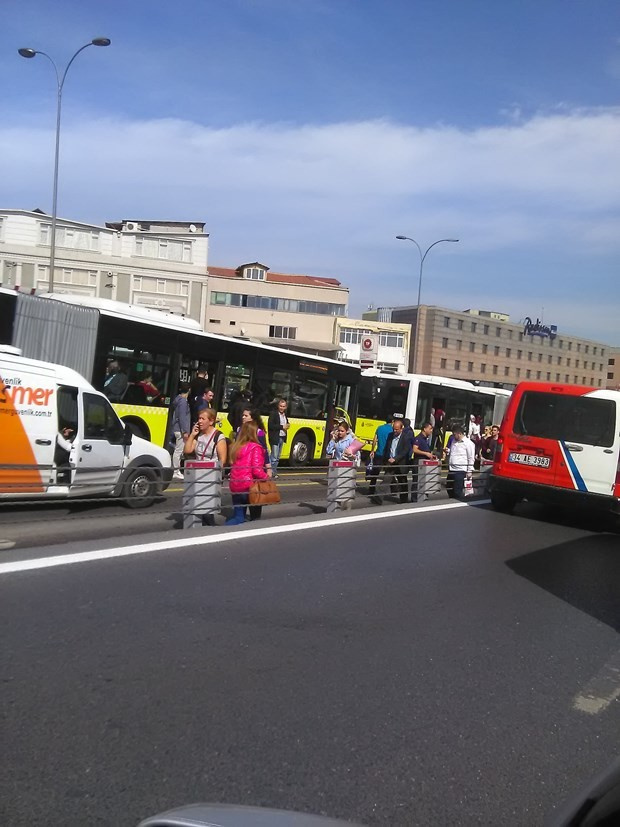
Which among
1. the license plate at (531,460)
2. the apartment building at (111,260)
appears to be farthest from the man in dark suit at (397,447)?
the apartment building at (111,260)

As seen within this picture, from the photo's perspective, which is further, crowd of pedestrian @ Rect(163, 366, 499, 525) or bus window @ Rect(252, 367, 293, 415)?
bus window @ Rect(252, 367, 293, 415)

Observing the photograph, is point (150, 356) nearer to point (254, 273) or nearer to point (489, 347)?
point (254, 273)

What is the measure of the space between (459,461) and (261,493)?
6773 millimetres

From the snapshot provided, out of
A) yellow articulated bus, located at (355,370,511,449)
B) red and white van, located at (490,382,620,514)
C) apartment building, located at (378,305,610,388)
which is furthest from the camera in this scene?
apartment building, located at (378,305,610,388)

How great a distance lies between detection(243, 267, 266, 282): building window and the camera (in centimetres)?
7400

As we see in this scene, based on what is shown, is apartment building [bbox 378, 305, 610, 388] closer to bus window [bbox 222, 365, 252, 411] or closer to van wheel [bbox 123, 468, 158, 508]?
bus window [bbox 222, 365, 252, 411]

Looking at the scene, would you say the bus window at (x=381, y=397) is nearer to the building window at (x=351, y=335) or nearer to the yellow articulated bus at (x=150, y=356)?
the yellow articulated bus at (x=150, y=356)

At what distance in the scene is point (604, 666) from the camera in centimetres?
530

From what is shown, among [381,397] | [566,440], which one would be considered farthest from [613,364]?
[566,440]

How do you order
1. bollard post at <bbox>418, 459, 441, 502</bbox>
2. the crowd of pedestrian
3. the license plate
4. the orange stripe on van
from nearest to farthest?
the orange stripe on van, the crowd of pedestrian, the license plate, bollard post at <bbox>418, 459, 441, 502</bbox>

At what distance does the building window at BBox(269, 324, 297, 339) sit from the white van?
5983cm

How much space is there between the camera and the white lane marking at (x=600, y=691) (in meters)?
4.54

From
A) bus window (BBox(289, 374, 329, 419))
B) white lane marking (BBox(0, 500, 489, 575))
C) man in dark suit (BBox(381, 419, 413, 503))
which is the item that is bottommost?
white lane marking (BBox(0, 500, 489, 575))

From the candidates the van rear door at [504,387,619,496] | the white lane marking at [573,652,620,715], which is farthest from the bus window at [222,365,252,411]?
the white lane marking at [573,652,620,715]
